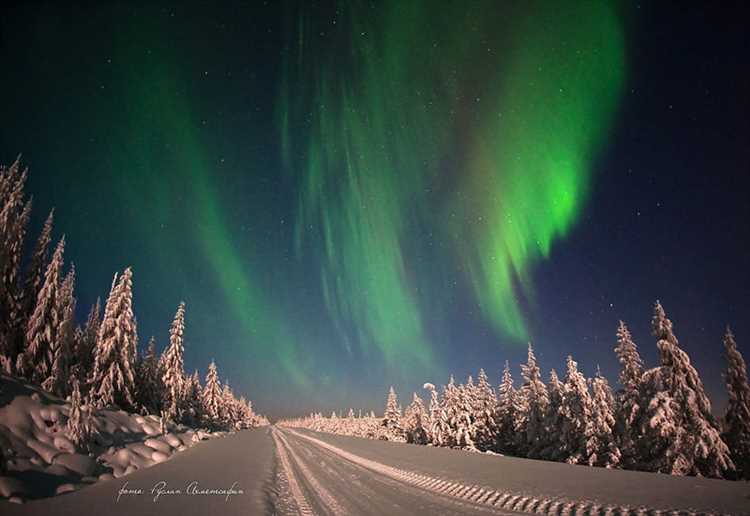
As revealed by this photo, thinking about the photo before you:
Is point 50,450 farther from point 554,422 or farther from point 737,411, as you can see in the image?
point 737,411

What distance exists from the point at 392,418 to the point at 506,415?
28.0m

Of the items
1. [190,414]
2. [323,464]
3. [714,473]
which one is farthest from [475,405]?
[190,414]

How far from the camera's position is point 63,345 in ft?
87.1

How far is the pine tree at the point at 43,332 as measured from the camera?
2602 cm

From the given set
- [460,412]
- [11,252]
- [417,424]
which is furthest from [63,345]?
[417,424]

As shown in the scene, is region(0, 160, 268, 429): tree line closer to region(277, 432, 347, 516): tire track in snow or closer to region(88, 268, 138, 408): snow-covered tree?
region(88, 268, 138, 408): snow-covered tree

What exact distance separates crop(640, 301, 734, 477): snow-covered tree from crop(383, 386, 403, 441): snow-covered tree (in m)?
46.0

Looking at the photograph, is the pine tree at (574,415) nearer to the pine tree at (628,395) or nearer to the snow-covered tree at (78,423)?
the pine tree at (628,395)

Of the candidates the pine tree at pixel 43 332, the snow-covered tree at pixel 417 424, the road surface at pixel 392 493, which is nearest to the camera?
the road surface at pixel 392 493

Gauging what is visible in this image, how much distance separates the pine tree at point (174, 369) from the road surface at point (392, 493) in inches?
1232


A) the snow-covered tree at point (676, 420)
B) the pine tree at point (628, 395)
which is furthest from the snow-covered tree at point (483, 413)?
the snow-covered tree at point (676, 420)

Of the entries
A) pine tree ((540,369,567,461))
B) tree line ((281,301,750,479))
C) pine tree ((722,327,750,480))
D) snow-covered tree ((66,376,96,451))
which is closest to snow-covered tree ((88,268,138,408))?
snow-covered tree ((66,376,96,451))

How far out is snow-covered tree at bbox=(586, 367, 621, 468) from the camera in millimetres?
27750

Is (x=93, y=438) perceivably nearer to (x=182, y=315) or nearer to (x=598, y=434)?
(x=182, y=315)
